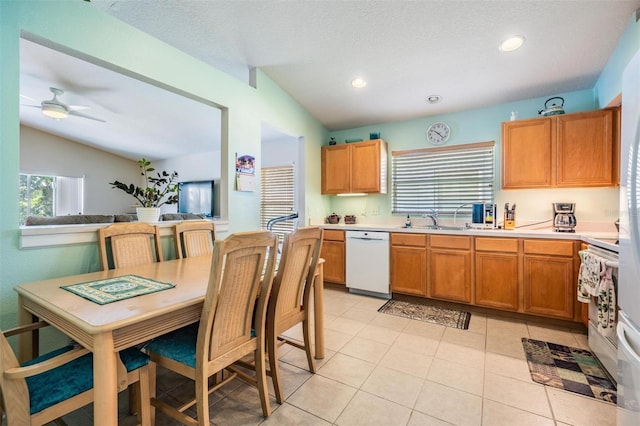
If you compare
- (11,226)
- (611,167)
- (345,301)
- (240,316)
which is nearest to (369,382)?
(240,316)

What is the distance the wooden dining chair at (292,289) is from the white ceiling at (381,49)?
6.42 feet

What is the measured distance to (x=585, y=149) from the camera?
281 cm

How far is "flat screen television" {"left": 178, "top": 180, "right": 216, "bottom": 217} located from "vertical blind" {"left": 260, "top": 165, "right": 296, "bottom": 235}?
1605 mm

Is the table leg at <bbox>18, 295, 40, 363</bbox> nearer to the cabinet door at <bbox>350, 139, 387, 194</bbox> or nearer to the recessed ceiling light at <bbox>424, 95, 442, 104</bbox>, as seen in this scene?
the cabinet door at <bbox>350, 139, 387, 194</bbox>

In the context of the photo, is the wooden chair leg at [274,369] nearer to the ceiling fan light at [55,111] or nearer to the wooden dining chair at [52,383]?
the wooden dining chair at [52,383]

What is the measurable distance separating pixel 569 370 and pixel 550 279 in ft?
3.22

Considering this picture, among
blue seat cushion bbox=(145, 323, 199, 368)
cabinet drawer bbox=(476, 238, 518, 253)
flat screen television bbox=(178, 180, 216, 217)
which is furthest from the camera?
flat screen television bbox=(178, 180, 216, 217)

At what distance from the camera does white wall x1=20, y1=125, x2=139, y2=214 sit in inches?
247

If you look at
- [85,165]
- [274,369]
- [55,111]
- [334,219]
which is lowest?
[274,369]

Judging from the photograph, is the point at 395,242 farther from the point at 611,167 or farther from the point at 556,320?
the point at 611,167

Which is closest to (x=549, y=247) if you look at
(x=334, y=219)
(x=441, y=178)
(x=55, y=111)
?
(x=441, y=178)

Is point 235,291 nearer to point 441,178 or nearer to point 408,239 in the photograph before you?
point 408,239

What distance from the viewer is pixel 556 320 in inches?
110

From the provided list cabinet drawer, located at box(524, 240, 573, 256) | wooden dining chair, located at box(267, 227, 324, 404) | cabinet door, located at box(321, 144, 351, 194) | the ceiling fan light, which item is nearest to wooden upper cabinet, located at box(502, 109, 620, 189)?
cabinet drawer, located at box(524, 240, 573, 256)
